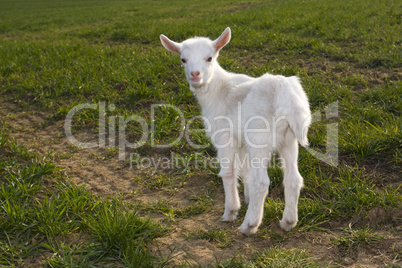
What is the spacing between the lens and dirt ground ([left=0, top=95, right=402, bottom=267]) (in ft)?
9.43

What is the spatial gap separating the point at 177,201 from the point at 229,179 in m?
0.74

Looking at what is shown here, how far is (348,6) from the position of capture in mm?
12844

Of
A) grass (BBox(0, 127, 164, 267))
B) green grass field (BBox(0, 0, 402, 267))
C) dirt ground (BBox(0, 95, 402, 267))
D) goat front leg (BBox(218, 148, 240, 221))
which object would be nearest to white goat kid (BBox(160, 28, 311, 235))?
goat front leg (BBox(218, 148, 240, 221))

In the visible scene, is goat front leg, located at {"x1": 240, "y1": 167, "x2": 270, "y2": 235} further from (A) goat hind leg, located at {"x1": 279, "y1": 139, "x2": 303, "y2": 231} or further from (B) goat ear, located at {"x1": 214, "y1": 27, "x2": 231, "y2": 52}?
(B) goat ear, located at {"x1": 214, "y1": 27, "x2": 231, "y2": 52}

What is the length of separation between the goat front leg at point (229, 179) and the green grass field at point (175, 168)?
0.10 metres

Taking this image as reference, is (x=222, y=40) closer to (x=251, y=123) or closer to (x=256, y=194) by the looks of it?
(x=251, y=123)

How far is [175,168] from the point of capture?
4.63m

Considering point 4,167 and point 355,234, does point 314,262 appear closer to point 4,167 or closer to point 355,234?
point 355,234

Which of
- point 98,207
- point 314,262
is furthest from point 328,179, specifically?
point 98,207

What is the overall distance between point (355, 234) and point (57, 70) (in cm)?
698

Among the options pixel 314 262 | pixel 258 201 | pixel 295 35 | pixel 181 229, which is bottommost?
pixel 181 229

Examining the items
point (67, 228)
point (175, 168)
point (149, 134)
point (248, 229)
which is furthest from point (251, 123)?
point (149, 134)

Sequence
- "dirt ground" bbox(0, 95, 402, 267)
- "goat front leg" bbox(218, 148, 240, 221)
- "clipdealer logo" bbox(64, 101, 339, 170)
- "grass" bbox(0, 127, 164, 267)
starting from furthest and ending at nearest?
"clipdealer logo" bbox(64, 101, 339, 170)
"goat front leg" bbox(218, 148, 240, 221)
"grass" bbox(0, 127, 164, 267)
"dirt ground" bbox(0, 95, 402, 267)

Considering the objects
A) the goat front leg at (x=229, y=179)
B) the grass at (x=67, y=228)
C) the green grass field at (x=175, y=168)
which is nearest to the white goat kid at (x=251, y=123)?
the goat front leg at (x=229, y=179)
